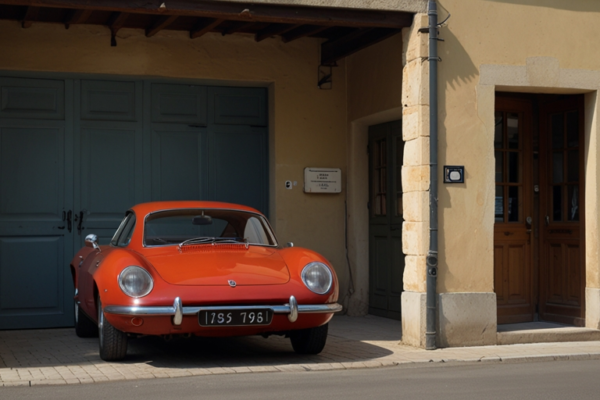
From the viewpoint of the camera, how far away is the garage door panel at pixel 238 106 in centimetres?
1070

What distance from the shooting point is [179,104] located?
34.4ft

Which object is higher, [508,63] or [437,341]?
[508,63]

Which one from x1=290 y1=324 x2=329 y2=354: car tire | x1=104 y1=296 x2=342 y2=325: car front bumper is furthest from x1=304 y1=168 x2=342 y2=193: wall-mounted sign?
x1=104 y1=296 x2=342 y2=325: car front bumper

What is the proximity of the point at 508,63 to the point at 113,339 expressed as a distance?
15.7 ft

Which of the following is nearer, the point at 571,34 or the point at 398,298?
the point at 571,34

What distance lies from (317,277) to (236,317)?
0.82 meters

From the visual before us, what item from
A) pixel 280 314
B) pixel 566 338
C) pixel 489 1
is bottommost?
pixel 566 338

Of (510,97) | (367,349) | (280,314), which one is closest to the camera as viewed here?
(280,314)

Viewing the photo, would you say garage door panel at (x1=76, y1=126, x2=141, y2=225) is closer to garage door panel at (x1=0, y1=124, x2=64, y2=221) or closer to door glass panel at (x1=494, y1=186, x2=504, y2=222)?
garage door panel at (x1=0, y1=124, x2=64, y2=221)

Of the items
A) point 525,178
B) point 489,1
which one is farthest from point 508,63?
point 525,178

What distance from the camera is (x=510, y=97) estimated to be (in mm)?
9461

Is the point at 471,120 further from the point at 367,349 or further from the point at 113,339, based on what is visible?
the point at 113,339

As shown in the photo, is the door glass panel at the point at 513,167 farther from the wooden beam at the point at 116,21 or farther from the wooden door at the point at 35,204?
the wooden door at the point at 35,204

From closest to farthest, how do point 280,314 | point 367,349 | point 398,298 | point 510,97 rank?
point 280,314
point 367,349
point 510,97
point 398,298
